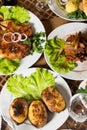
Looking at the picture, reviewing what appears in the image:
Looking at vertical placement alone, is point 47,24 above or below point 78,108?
above

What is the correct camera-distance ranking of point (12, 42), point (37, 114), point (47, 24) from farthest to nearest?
point (47, 24)
point (12, 42)
point (37, 114)

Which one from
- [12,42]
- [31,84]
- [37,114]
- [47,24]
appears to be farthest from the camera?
[47,24]

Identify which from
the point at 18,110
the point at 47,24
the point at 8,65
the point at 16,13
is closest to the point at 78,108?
the point at 18,110

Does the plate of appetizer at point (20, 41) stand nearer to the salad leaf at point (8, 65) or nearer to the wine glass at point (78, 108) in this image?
the salad leaf at point (8, 65)

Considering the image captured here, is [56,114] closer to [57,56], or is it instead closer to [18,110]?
[18,110]

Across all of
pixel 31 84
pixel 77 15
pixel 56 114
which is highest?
pixel 77 15

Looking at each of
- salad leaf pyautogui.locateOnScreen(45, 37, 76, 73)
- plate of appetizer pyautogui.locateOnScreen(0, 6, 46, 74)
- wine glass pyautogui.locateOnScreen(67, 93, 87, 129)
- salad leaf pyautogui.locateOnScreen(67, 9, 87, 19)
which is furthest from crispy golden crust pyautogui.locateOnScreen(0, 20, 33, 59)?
wine glass pyautogui.locateOnScreen(67, 93, 87, 129)
